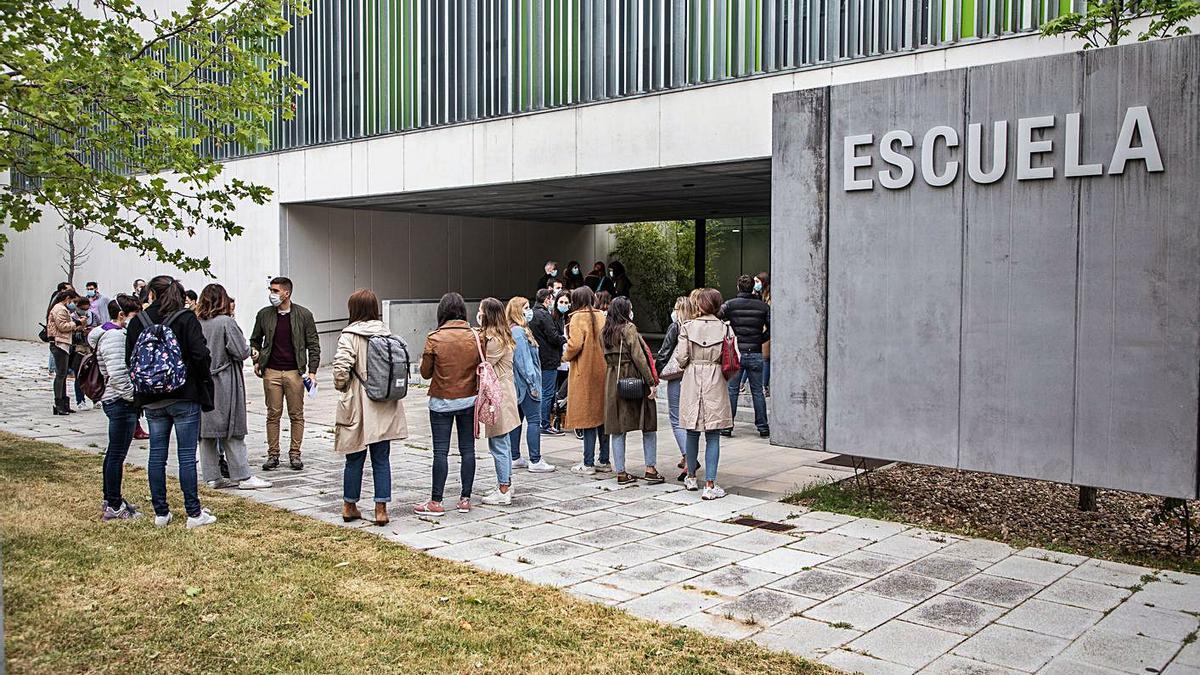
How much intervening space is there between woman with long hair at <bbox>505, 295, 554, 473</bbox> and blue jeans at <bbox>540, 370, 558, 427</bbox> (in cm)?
117

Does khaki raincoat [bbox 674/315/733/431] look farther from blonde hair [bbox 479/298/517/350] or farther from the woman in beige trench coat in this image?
the woman in beige trench coat

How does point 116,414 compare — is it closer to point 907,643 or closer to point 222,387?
point 222,387

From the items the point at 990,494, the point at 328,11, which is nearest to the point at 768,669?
the point at 990,494

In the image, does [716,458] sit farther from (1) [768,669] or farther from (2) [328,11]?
(2) [328,11]

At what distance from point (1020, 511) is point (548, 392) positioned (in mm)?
5427

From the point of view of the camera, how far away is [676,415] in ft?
31.0

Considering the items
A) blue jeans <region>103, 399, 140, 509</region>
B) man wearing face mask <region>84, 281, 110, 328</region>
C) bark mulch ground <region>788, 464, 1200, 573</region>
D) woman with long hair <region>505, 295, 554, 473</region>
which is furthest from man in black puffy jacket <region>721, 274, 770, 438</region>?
man wearing face mask <region>84, 281, 110, 328</region>

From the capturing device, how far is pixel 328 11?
65.6 ft

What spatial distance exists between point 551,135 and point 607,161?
4.40 feet

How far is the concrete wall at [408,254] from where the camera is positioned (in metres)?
22.0

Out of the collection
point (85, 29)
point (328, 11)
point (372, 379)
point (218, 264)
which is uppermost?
point (328, 11)

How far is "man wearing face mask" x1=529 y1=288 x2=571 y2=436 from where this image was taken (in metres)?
10.8

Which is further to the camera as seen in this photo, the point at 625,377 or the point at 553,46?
the point at 553,46

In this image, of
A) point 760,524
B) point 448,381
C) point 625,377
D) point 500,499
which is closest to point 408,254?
point 625,377
